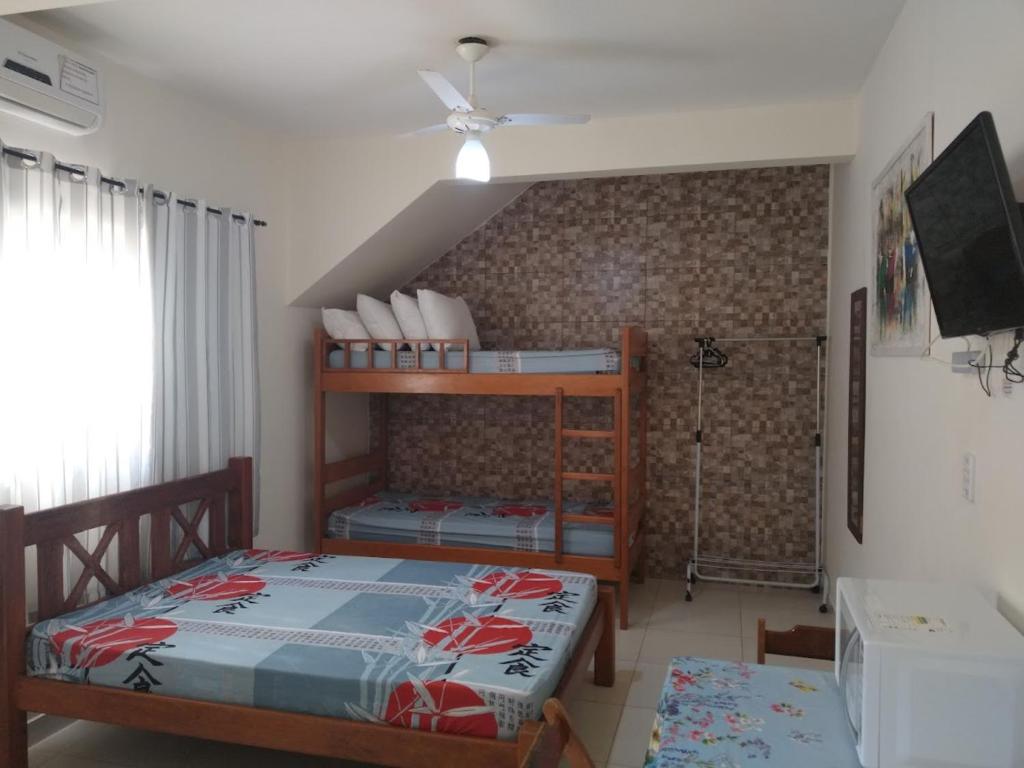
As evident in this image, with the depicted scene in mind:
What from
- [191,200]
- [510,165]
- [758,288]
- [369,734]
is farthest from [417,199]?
[369,734]

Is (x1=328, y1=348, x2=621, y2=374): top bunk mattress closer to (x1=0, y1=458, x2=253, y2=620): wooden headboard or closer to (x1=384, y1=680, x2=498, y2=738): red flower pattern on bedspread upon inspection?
(x1=0, y1=458, x2=253, y2=620): wooden headboard

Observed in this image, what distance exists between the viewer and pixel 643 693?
3.18 metres

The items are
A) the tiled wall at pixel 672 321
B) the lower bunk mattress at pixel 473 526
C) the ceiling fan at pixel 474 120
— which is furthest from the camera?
the tiled wall at pixel 672 321

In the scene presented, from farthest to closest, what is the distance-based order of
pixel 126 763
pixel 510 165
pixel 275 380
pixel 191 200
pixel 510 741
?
pixel 275 380
pixel 510 165
pixel 191 200
pixel 126 763
pixel 510 741

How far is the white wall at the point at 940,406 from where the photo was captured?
5.16ft

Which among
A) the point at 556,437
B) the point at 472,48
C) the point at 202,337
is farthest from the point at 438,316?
the point at 472,48

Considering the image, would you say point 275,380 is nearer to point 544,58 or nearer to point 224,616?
point 224,616

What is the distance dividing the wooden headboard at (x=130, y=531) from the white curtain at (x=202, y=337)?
0.13m

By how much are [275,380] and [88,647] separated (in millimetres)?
1880

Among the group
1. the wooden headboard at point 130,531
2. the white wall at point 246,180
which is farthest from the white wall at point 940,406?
the white wall at point 246,180

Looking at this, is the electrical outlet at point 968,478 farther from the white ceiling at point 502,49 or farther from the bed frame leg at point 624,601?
the bed frame leg at point 624,601

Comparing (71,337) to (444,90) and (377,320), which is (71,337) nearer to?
(444,90)

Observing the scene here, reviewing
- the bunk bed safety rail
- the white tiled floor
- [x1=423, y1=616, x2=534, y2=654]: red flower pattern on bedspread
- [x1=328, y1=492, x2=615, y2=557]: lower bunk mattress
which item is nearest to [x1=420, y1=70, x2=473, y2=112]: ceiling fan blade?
the bunk bed safety rail

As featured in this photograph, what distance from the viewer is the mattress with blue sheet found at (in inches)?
157
